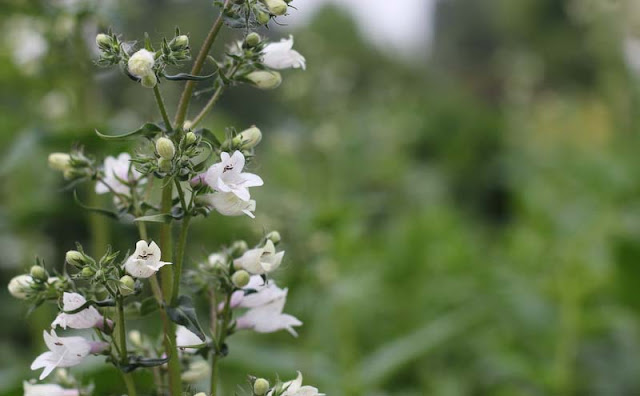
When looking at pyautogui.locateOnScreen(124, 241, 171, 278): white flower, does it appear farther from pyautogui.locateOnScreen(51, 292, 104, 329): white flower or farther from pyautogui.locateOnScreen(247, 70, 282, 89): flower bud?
pyautogui.locateOnScreen(247, 70, 282, 89): flower bud

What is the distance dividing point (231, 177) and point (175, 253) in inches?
7.9

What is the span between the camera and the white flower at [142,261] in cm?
142

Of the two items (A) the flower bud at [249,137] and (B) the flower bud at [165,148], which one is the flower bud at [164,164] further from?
(A) the flower bud at [249,137]

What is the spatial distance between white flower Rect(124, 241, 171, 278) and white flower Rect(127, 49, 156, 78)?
1.00 ft

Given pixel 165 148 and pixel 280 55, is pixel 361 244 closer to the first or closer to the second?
pixel 280 55

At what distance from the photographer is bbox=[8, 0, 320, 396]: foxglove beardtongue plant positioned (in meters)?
1.46

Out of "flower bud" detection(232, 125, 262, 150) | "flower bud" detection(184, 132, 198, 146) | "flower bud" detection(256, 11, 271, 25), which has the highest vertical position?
"flower bud" detection(256, 11, 271, 25)

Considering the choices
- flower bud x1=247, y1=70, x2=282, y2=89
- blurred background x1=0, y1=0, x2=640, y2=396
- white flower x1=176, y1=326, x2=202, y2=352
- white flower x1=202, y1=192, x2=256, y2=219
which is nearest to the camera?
white flower x1=202, y1=192, x2=256, y2=219

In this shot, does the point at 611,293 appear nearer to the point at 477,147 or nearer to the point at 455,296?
the point at 455,296

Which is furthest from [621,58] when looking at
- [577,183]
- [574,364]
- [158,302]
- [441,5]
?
[441,5]

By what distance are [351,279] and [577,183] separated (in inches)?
134

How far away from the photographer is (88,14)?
11.3 feet

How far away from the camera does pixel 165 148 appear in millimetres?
A: 1410

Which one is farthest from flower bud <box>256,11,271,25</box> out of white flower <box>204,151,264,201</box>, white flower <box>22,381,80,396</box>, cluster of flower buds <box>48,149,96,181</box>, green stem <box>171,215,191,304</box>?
white flower <box>22,381,80,396</box>
